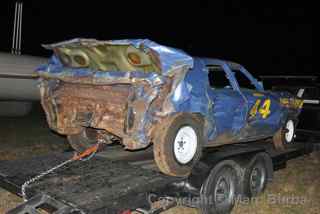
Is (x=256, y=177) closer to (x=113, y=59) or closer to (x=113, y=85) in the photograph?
(x=113, y=85)

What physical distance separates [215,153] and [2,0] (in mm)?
47153

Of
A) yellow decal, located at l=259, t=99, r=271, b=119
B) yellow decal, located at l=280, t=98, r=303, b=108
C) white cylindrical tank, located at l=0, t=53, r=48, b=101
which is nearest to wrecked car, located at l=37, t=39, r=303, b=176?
yellow decal, located at l=259, t=99, r=271, b=119

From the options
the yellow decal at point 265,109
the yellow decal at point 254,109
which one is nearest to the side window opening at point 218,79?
the yellow decal at point 254,109

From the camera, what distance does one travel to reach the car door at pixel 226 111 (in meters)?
5.56

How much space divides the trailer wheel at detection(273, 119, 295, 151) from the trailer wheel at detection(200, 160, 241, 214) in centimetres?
237

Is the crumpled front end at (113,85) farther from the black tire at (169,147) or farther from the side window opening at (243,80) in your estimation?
the side window opening at (243,80)

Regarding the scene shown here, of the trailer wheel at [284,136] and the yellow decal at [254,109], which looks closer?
the yellow decal at [254,109]

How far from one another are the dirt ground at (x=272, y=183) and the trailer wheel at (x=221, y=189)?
0.34 m

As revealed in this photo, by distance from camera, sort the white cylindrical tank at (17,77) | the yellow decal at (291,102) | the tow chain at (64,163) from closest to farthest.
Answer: the tow chain at (64,163) < the yellow decal at (291,102) < the white cylindrical tank at (17,77)

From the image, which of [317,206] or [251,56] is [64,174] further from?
[251,56]

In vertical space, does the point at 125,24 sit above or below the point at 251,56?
above

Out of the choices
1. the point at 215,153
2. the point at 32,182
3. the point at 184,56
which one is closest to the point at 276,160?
the point at 215,153

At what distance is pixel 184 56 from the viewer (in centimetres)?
473

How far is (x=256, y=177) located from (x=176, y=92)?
2.25 m
